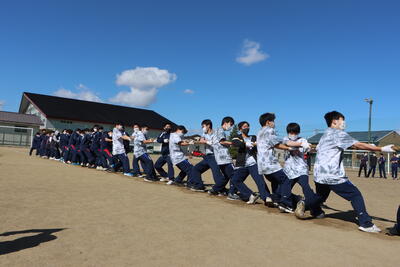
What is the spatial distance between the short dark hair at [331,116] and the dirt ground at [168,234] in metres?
1.75

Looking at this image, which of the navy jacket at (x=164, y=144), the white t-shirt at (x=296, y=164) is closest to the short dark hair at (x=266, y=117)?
the white t-shirt at (x=296, y=164)

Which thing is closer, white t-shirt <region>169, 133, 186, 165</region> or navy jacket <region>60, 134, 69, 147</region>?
white t-shirt <region>169, 133, 186, 165</region>

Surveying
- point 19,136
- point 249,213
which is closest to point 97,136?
point 249,213

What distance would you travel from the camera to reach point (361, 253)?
3.62 meters

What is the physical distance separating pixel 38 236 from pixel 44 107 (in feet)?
128

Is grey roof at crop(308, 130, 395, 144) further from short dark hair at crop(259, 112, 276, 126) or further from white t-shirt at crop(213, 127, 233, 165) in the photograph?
short dark hair at crop(259, 112, 276, 126)

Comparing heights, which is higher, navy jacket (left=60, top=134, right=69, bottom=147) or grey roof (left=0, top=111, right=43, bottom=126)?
grey roof (left=0, top=111, right=43, bottom=126)

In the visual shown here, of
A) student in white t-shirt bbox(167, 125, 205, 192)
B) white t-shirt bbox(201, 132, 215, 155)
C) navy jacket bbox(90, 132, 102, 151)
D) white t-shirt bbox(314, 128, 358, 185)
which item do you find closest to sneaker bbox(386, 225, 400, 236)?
white t-shirt bbox(314, 128, 358, 185)

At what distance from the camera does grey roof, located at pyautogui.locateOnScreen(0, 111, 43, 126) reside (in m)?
35.5

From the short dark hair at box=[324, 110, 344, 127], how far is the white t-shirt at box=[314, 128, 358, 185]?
0.16 m

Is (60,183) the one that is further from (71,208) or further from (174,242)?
(174,242)

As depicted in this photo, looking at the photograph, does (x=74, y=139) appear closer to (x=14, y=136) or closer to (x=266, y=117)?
(x=266, y=117)

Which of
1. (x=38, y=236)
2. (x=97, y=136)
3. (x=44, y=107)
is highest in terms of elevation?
(x=44, y=107)

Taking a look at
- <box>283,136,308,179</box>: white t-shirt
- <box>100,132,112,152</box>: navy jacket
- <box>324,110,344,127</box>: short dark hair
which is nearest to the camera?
<box>324,110,344,127</box>: short dark hair
